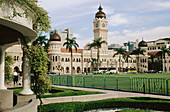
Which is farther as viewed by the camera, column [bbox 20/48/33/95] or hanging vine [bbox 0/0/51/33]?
column [bbox 20/48/33/95]

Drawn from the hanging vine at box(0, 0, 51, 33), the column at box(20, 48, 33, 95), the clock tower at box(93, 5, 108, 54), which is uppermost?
the clock tower at box(93, 5, 108, 54)

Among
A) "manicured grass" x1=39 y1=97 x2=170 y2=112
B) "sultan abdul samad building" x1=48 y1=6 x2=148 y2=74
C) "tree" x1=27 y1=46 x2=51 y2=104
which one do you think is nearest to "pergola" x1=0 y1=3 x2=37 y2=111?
"tree" x1=27 y1=46 x2=51 y2=104

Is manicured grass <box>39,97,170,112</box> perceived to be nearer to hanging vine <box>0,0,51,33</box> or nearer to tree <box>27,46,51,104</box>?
tree <box>27,46,51,104</box>

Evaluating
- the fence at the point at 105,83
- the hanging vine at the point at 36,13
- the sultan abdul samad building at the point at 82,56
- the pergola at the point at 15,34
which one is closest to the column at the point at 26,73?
the pergola at the point at 15,34

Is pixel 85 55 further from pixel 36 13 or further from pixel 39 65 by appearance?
pixel 36 13

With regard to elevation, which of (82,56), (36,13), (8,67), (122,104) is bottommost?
(122,104)

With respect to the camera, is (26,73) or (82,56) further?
(82,56)

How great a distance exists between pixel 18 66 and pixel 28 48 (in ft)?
191

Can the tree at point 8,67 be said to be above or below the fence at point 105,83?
above

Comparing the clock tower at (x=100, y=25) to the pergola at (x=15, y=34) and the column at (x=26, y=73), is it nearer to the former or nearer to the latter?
the pergola at (x=15, y=34)

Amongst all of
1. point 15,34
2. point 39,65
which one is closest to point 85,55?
point 15,34

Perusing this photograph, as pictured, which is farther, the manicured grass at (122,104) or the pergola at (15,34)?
the manicured grass at (122,104)

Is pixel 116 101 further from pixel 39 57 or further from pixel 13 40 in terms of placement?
pixel 13 40

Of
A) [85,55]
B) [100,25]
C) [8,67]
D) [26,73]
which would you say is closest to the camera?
[26,73]
